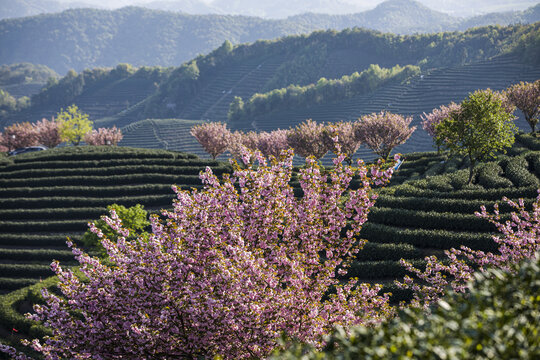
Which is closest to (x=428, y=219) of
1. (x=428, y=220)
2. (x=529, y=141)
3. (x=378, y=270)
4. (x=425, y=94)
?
(x=428, y=220)

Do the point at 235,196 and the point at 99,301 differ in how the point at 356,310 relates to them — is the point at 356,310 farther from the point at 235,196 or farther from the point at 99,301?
the point at 99,301

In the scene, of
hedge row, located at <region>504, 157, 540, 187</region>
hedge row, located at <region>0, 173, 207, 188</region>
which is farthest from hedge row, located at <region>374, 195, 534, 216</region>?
hedge row, located at <region>0, 173, 207, 188</region>

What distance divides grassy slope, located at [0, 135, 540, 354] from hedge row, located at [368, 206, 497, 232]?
6 centimetres

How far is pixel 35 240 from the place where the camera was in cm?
3856

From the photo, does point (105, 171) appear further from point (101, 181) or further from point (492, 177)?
point (492, 177)

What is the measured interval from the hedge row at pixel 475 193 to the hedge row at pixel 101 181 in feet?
82.3

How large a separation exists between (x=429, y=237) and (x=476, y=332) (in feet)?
68.2

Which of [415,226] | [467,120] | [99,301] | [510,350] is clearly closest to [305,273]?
[99,301]

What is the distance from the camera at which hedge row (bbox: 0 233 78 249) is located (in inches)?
1512

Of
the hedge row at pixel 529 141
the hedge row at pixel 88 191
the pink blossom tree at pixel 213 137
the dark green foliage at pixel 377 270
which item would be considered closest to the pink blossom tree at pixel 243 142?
the pink blossom tree at pixel 213 137

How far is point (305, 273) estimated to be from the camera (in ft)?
39.1

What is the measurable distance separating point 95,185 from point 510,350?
47623 millimetres

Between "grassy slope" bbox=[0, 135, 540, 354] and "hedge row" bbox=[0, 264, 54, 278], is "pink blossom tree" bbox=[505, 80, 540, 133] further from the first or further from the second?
"hedge row" bbox=[0, 264, 54, 278]

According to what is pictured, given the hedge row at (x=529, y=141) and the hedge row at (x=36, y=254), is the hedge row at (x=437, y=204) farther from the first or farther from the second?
the hedge row at (x=36, y=254)
